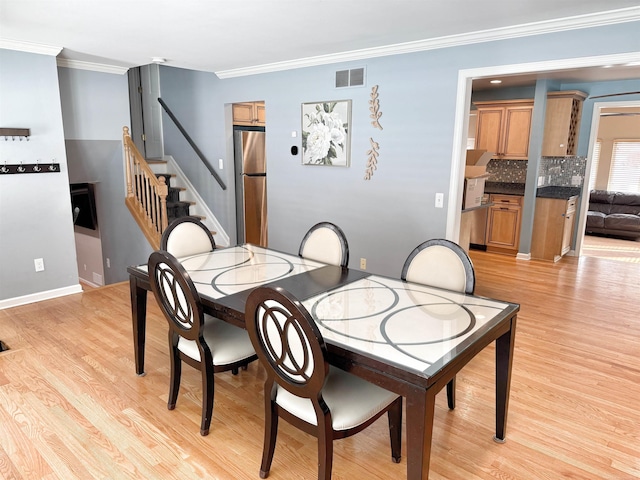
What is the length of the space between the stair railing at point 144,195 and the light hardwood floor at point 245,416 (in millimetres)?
1526

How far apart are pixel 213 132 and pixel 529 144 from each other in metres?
4.32

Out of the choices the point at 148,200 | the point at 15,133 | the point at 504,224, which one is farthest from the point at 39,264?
the point at 504,224

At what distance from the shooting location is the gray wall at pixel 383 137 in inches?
140

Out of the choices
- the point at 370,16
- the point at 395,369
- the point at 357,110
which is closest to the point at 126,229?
the point at 357,110

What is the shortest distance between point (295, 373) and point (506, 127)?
5766 millimetres

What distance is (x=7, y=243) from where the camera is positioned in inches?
159

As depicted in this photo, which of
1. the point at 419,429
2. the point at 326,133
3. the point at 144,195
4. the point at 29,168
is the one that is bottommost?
the point at 419,429

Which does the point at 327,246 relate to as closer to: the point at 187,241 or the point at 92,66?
the point at 187,241

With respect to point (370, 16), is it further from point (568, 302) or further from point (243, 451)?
point (568, 302)

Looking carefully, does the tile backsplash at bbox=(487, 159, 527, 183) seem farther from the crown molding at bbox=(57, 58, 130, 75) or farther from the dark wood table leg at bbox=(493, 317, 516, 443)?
the crown molding at bbox=(57, 58, 130, 75)

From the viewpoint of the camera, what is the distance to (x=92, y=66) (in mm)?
4738

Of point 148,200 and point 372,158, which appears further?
point 148,200

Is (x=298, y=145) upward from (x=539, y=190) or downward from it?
upward

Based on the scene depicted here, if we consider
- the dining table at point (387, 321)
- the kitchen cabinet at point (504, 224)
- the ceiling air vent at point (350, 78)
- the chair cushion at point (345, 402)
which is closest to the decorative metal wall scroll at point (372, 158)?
the ceiling air vent at point (350, 78)
